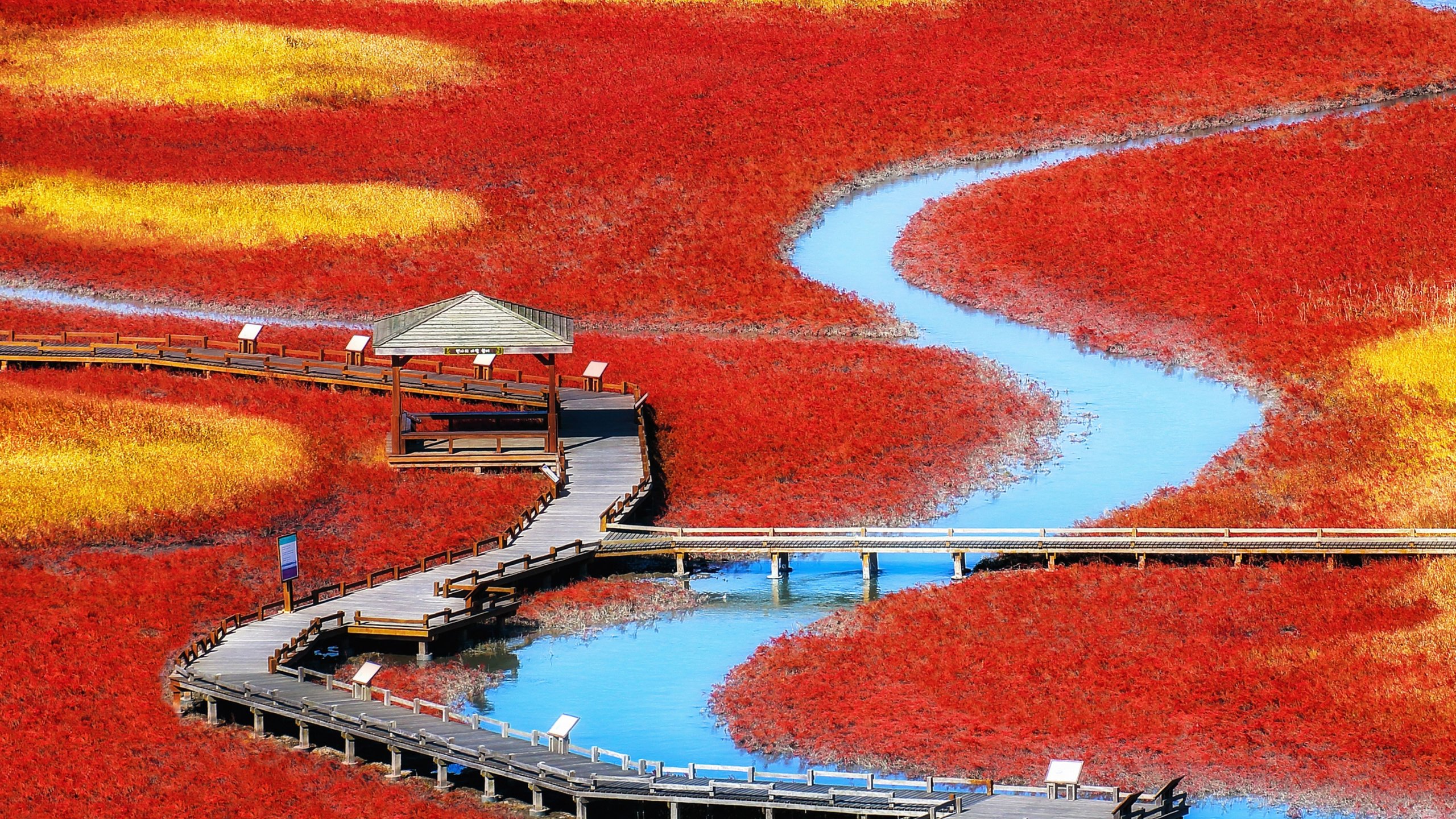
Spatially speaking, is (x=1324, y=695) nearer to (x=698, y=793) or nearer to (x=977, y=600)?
(x=977, y=600)

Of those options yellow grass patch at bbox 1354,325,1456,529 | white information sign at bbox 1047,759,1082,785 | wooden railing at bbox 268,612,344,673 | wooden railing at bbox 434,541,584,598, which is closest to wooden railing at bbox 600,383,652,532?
wooden railing at bbox 434,541,584,598

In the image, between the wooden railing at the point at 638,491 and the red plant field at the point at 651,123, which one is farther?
the red plant field at the point at 651,123

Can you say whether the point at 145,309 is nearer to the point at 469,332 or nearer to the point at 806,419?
the point at 469,332

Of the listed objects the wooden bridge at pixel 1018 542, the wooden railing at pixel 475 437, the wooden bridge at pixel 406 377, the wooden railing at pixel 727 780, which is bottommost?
the wooden railing at pixel 727 780

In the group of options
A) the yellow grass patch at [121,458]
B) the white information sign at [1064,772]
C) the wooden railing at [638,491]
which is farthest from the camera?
the yellow grass patch at [121,458]

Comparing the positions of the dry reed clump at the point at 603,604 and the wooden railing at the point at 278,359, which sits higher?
the wooden railing at the point at 278,359

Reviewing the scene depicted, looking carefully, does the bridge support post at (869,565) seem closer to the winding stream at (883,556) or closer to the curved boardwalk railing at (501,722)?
the winding stream at (883,556)

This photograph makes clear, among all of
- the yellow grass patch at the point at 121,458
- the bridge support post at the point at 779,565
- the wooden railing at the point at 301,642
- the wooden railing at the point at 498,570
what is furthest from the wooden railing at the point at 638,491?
the yellow grass patch at the point at 121,458

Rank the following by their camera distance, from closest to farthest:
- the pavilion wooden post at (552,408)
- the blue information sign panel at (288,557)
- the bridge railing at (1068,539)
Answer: the blue information sign panel at (288,557), the bridge railing at (1068,539), the pavilion wooden post at (552,408)
